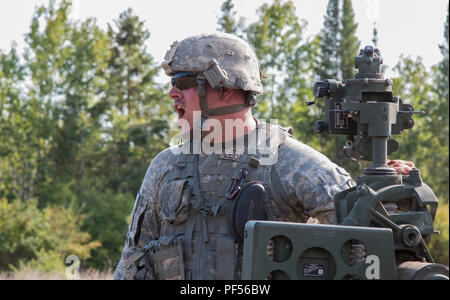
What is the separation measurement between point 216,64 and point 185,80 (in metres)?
0.24

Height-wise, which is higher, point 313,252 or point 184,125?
point 184,125

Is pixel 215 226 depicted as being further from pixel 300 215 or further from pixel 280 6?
pixel 280 6

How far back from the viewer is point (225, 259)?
14.8 ft

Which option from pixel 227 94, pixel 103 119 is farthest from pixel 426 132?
pixel 227 94

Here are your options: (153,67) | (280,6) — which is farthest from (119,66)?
(280,6)

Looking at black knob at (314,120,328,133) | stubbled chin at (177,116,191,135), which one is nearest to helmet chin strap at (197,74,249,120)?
stubbled chin at (177,116,191,135)

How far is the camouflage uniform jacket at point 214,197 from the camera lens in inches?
174

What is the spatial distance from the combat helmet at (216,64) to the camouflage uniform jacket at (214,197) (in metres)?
0.29

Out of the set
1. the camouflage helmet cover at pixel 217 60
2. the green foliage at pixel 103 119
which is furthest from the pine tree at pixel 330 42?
the camouflage helmet cover at pixel 217 60

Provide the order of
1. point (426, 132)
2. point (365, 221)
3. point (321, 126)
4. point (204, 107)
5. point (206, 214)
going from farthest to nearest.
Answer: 1. point (426, 132)
2. point (204, 107)
3. point (206, 214)
4. point (321, 126)
5. point (365, 221)

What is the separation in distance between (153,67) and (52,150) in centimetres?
743

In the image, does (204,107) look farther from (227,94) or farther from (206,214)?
(206,214)

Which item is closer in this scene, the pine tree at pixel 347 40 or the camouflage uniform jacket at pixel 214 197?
the camouflage uniform jacket at pixel 214 197

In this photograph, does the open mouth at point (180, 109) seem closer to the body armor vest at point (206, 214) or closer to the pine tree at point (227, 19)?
the body armor vest at point (206, 214)
